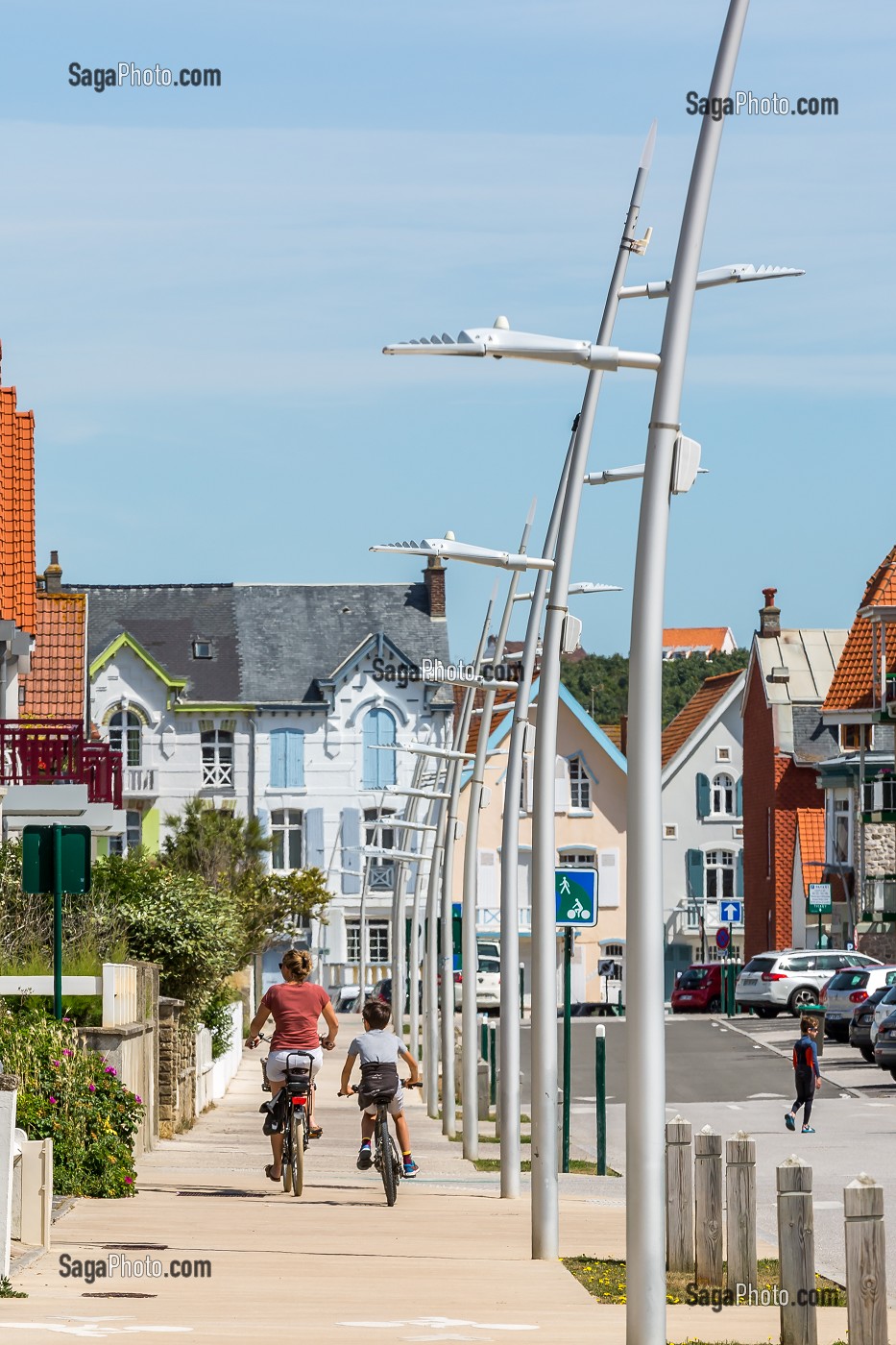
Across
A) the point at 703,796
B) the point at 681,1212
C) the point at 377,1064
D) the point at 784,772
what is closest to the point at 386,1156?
the point at 377,1064

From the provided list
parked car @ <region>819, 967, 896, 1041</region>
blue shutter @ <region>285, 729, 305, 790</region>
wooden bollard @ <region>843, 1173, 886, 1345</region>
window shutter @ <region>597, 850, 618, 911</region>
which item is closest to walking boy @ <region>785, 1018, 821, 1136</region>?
wooden bollard @ <region>843, 1173, 886, 1345</region>

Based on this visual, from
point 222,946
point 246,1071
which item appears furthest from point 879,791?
point 222,946

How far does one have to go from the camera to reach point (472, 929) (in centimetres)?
2369

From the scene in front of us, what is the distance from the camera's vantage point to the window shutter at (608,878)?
80.4m

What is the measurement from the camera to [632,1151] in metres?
9.08

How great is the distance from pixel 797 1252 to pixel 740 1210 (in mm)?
1526

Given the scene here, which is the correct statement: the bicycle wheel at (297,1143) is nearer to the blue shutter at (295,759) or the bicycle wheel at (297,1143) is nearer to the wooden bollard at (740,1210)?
the wooden bollard at (740,1210)

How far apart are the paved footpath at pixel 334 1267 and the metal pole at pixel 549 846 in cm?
43

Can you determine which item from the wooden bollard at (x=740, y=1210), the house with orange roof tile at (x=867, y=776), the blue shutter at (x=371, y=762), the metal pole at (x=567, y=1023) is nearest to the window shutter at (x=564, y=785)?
the blue shutter at (x=371, y=762)

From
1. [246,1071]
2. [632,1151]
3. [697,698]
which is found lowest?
[246,1071]

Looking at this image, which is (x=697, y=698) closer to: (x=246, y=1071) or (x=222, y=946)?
(x=246, y=1071)

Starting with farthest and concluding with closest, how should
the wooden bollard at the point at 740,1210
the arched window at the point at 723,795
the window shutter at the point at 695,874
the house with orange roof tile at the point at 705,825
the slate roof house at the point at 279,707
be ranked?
the arched window at the point at 723,795, the window shutter at the point at 695,874, the house with orange roof tile at the point at 705,825, the slate roof house at the point at 279,707, the wooden bollard at the point at 740,1210

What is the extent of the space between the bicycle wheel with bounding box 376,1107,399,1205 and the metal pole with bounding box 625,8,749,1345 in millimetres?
7337

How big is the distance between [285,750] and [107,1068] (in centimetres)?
6478
